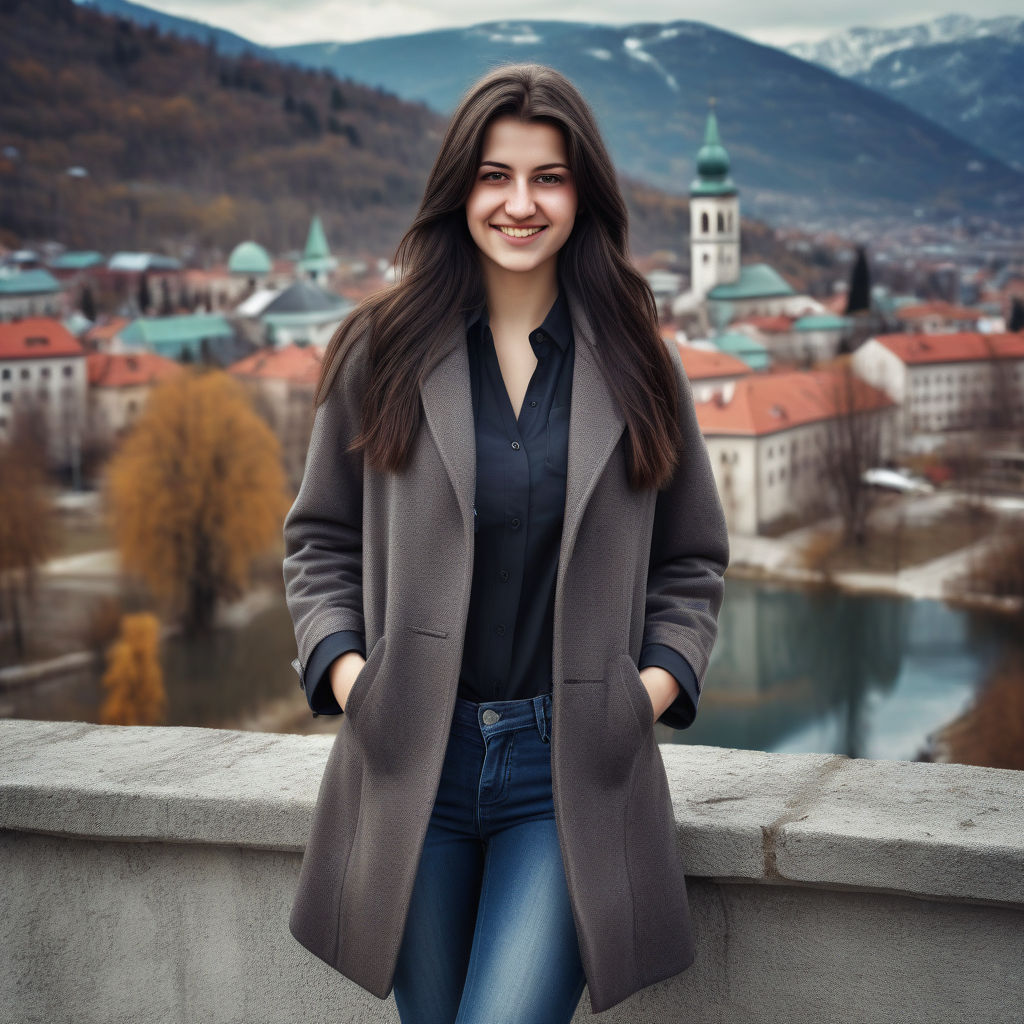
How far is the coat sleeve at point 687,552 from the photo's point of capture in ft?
4.41

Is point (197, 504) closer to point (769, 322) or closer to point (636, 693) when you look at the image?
point (769, 322)

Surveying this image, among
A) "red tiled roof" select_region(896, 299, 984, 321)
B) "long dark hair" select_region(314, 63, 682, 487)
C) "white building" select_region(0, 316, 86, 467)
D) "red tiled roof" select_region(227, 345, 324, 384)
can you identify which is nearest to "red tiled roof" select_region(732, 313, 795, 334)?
"red tiled roof" select_region(896, 299, 984, 321)

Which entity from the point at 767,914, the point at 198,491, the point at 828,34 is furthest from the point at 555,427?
the point at 828,34

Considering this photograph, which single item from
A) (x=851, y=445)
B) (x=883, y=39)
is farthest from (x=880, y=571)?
(x=883, y=39)

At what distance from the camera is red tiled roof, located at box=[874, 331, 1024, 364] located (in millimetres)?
34281

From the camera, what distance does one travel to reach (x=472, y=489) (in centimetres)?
126

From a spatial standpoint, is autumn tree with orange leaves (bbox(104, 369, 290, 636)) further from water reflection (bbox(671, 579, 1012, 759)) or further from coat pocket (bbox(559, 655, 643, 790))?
coat pocket (bbox(559, 655, 643, 790))

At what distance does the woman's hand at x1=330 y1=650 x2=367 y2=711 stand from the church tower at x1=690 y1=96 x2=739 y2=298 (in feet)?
129

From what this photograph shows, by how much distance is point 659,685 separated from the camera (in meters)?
1.30

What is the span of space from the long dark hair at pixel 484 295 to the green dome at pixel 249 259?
40372 millimetres

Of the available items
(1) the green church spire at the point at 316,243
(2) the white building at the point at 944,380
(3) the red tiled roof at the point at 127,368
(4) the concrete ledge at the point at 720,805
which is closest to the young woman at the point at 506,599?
(4) the concrete ledge at the point at 720,805

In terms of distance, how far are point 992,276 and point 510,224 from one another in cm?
4115

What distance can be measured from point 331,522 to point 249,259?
4116 cm

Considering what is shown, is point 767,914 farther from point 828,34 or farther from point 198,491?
point 828,34
